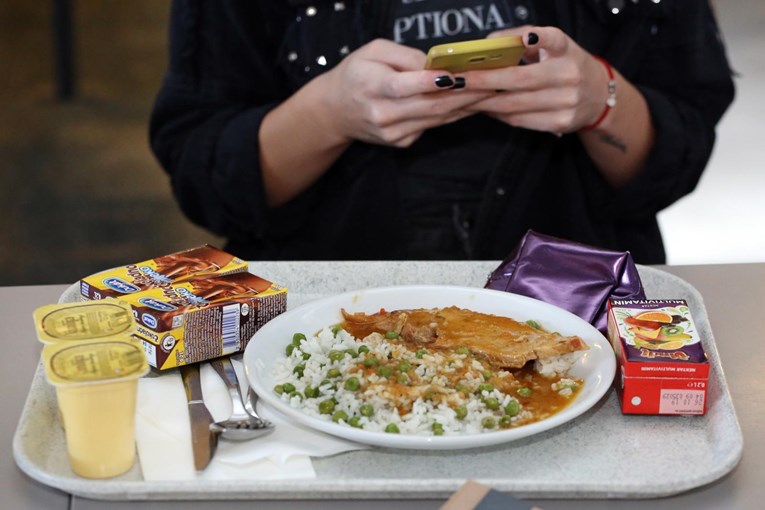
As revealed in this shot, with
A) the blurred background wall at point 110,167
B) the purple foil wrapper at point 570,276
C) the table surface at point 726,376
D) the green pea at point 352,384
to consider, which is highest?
the purple foil wrapper at point 570,276

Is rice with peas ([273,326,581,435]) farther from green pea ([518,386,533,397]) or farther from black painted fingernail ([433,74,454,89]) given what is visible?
black painted fingernail ([433,74,454,89])

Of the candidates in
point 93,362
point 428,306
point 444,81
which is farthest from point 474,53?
point 93,362

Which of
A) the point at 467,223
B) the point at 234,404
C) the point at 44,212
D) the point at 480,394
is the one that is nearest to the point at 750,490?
the point at 480,394

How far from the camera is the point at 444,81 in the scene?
5.35 feet

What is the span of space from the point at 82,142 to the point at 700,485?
3.99m

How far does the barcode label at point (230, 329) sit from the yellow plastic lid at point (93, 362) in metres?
0.23

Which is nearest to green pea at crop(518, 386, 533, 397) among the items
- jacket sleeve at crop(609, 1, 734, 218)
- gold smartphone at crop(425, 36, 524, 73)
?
gold smartphone at crop(425, 36, 524, 73)

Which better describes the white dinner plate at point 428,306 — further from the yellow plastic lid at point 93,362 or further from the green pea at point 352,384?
the yellow plastic lid at point 93,362

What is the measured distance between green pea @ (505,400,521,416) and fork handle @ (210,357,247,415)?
31 centimetres

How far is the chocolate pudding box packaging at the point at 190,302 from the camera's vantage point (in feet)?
4.10

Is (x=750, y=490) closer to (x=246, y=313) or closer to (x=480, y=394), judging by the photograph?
(x=480, y=394)

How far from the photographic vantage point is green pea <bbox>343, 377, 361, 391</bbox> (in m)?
1.18

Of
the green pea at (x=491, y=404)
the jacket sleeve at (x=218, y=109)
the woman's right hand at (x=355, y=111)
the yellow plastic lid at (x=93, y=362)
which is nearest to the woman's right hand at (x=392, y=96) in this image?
the woman's right hand at (x=355, y=111)

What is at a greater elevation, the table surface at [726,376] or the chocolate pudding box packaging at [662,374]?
the chocolate pudding box packaging at [662,374]
